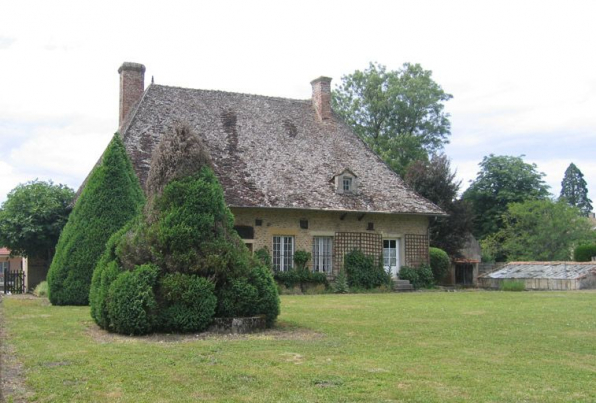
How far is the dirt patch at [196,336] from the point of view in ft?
30.9

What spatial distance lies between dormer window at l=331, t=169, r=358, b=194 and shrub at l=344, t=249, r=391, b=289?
7.60 ft

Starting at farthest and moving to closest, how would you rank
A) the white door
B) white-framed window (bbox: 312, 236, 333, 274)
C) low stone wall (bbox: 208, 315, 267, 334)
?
the white door, white-framed window (bbox: 312, 236, 333, 274), low stone wall (bbox: 208, 315, 267, 334)

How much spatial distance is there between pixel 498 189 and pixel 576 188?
28.0 m

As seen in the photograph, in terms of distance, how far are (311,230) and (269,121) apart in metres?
5.52

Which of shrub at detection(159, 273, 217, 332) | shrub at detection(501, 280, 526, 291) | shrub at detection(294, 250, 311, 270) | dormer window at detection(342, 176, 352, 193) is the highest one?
dormer window at detection(342, 176, 352, 193)

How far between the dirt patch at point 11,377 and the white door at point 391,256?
1743 centimetres

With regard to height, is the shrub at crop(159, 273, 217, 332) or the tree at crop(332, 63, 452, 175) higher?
the tree at crop(332, 63, 452, 175)

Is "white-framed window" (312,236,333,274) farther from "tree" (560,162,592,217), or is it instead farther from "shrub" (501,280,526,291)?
"tree" (560,162,592,217)

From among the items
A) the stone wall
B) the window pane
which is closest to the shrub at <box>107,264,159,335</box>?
the stone wall

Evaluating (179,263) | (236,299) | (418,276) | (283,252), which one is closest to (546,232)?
(418,276)

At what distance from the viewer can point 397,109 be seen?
4138 cm

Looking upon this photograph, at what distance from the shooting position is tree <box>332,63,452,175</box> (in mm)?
41094

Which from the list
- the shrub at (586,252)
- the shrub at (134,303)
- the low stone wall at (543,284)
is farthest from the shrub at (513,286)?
the shrub at (134,303)

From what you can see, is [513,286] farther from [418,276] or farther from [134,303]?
[134,303]
